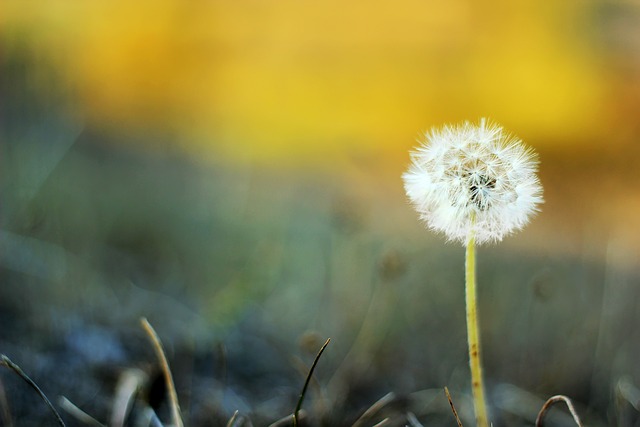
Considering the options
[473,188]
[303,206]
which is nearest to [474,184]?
[473,188]

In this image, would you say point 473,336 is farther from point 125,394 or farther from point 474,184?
point 125,394

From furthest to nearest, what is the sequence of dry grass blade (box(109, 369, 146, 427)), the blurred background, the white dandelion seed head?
the blurred background
dry grass blade (box(109, 369, 146, 427))
the white dandelion seed head

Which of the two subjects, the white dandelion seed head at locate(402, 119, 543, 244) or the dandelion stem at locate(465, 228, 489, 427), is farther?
the white dandelion seed head at locate(402, 119, 543, 244)

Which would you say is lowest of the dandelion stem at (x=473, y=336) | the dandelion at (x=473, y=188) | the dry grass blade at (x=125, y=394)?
the dry grass blade at (x=125, y=394)

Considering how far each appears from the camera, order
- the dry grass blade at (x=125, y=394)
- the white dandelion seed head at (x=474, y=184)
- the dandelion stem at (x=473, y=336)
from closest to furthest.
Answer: the dandelion stem at (x=473, y=336), the white dandelion seed head at (x=474, y=184), the dry grass blade at (x=125, y=394)

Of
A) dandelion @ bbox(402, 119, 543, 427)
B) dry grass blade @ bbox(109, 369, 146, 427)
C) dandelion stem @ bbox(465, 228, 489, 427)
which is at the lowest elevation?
dry grass blade @ bbox(109, 369, 146, 427)

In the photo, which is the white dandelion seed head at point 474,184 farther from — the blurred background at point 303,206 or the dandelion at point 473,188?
the blurred background at point 303,206

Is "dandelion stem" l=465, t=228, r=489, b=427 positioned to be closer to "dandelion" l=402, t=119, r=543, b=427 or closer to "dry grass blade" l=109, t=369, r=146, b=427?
"dandelion" l=402, t=119, r=543, b=427

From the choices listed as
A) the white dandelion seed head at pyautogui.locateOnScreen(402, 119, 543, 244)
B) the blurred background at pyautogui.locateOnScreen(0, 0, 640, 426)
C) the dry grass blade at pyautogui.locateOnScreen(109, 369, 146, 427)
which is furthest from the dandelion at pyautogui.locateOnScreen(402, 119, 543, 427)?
the dry grass blade at pyautogui.locateOnScreen(109, 369, 146, 427)

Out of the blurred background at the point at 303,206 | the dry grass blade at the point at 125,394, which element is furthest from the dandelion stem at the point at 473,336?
the dry grass blade at the point at 125,394
